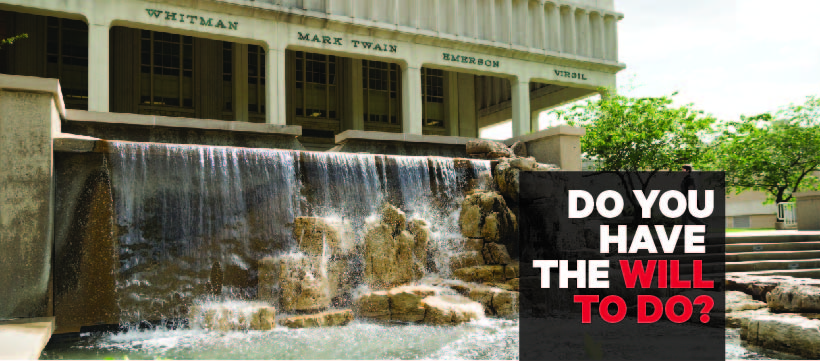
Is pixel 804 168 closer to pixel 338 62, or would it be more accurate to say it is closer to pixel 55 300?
pixel 338 62

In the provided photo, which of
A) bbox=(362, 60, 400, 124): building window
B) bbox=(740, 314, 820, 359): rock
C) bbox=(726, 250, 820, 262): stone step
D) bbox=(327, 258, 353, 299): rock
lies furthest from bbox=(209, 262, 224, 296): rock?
bbox=(362, 60, 400, 124): building window

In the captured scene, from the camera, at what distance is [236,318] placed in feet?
31.9

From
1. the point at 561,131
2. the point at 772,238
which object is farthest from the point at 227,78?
the point at 772,238

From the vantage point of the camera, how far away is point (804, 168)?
3000cm

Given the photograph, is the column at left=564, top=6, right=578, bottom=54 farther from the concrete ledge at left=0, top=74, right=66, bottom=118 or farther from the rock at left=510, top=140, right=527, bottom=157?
the concrete ledge at left=0, top=74, right=66, bottom=118

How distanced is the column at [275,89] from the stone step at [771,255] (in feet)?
48.7

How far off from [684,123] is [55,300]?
20.8m

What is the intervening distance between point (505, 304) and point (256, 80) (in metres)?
20.8

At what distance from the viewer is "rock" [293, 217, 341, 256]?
1111cm

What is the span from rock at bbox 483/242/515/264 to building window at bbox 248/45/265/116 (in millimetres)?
18506

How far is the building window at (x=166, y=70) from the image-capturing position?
2591cm

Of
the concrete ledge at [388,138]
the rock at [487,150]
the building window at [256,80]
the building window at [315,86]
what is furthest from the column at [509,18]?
the rock at [487,150]

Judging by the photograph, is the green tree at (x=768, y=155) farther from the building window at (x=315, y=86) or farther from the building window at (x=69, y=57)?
the building window at (x=69, y=57)

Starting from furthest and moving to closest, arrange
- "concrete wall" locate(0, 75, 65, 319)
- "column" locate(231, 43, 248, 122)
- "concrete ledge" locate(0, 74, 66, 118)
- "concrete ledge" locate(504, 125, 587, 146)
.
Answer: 1. "column" locate(231, 43, 248, 122)
2. "concrete ledge" locate(504, 125, 587, 146)
3. "concrete ledge" locate(0, 74, 66, 118)
4. "concrete wall" locate(0, 75, 65, 319)
